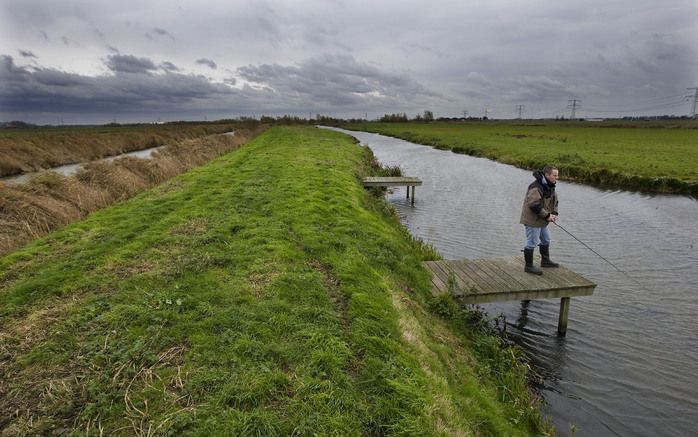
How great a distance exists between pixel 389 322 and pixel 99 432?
4.45 metres

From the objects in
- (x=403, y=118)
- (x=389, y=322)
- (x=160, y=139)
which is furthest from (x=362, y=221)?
(x=403, y=118)

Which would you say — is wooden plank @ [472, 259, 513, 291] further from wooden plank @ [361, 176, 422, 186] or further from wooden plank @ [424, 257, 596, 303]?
wooden plank @ [361, 176, 422, 186]

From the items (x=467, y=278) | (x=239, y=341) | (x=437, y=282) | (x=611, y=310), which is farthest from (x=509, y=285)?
(x=239, y=341)

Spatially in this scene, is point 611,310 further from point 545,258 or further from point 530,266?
point 530,266

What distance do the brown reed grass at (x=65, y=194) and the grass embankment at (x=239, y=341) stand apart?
1966 mm

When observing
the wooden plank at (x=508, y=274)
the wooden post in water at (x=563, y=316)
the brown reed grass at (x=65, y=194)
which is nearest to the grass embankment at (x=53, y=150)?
the brown reed grass at (x=65, y=194)

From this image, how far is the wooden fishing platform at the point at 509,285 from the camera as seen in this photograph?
945cm

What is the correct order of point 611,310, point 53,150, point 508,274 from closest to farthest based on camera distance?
point 508,274 → point 611,310 → point 53,150

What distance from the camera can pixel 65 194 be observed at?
15562mm

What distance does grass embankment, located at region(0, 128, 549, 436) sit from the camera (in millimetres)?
4746

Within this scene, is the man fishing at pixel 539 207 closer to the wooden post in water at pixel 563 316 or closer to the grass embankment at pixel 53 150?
the wooden post in water at pixel 563 316

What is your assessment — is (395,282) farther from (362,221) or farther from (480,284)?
(362,221)

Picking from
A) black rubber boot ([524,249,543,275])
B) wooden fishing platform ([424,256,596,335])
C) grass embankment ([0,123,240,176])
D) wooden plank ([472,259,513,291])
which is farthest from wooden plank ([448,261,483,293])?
grass embankment ([0,123,240,176])

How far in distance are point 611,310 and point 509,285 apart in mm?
3465
